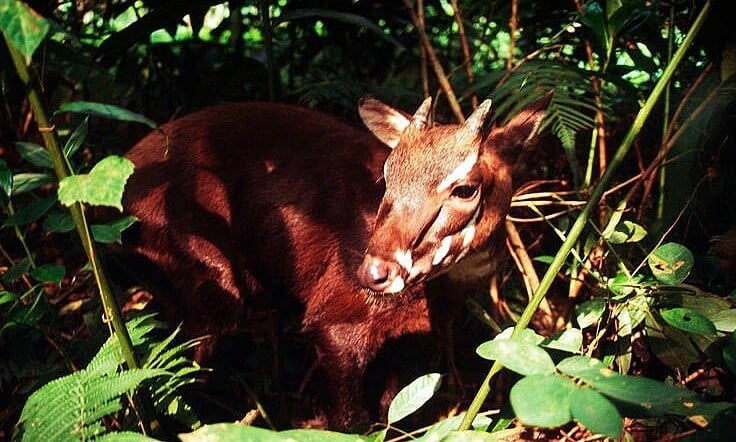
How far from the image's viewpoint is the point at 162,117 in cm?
504

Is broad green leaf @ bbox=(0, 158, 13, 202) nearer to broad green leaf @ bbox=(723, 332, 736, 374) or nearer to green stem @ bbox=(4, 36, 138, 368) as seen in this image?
green stem @ bbox=(4, 36, 138, 368)

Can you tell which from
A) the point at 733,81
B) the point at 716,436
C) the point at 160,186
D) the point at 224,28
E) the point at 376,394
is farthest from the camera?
the point at 224,28

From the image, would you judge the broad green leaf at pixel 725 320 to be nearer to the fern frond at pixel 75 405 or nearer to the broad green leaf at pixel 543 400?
the broad green leaf at pixel 543 400

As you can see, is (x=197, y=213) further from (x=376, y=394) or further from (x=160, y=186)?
(x=376, y=394)

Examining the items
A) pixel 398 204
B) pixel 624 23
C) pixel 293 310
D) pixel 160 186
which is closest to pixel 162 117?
pixel 160 186

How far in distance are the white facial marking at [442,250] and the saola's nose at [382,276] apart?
190mm

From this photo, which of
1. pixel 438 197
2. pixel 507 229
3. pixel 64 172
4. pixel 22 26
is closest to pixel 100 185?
pixel 64 172

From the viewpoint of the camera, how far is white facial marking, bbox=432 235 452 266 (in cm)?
265

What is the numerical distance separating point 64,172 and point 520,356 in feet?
4.19

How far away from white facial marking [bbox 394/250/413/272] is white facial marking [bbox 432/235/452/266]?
Answer: 0.14m

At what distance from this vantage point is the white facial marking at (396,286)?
2533mm

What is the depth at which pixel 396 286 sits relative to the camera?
254 cm

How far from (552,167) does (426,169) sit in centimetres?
190

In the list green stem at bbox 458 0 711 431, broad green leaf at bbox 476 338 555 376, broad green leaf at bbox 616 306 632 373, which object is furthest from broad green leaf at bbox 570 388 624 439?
broad green leaf at bbox 616 306 632 373
